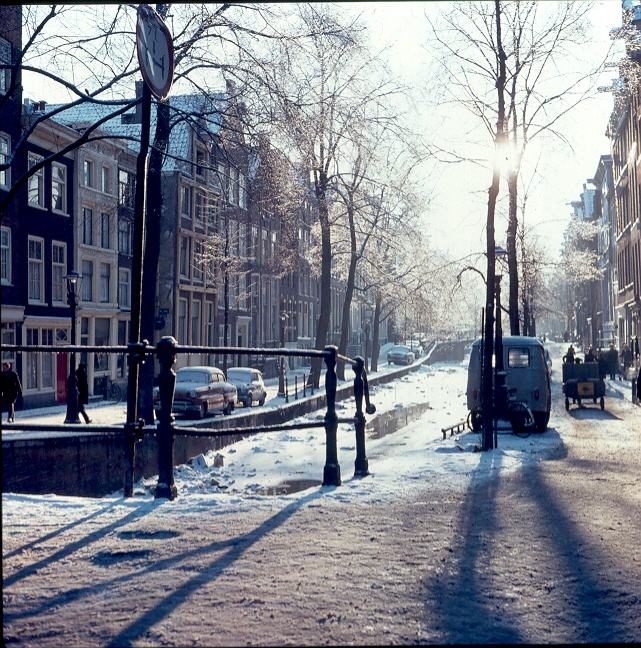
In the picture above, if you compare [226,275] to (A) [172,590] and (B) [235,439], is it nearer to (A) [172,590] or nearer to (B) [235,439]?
(B) [235,439]

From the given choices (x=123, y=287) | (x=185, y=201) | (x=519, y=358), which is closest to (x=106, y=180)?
(x=123, y=287)

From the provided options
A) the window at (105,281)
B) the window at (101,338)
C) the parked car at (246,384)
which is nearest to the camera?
the parked car at (246,384)

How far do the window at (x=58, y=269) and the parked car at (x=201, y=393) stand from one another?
25.9ft

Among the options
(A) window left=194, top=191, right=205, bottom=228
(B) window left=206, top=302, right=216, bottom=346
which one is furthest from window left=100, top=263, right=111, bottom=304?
(B) window left=206, top=302, right=216, bottom=346

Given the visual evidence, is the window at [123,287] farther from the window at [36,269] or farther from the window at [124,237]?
the window at [36,269]

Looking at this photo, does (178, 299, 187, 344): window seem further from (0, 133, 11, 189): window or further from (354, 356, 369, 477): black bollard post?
(354, 356, 369, 477): black bollard post

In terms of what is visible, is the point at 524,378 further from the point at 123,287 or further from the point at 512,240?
the point at 123,287

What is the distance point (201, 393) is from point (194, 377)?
1127 millimetres

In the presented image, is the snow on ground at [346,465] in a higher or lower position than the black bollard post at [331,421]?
lower

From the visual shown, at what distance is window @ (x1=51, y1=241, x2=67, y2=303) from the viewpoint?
3288 cm

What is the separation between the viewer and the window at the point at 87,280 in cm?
3584

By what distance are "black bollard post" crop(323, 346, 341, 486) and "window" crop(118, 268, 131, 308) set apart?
32.3 m

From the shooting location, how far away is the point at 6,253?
Result: 97.3ft

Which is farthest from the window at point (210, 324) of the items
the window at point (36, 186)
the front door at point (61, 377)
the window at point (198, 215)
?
the window at point (36, 186)
